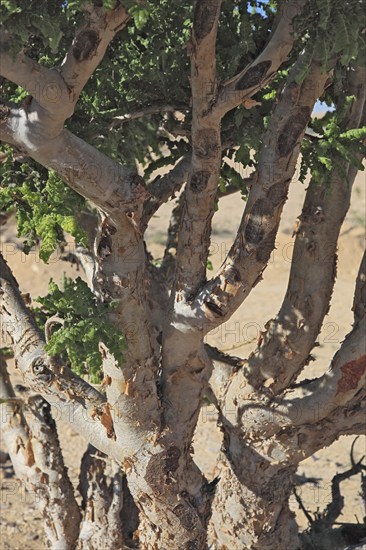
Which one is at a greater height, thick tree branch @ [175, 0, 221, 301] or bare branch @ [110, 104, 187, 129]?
bare branch @ [110, 104, 187, 129]

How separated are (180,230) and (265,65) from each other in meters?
1.14

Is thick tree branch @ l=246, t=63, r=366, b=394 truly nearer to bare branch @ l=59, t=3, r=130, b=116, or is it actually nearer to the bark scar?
the bark scar

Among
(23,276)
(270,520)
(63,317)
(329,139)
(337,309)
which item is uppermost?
(23,276)

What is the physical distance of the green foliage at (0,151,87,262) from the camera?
3848 millimetres

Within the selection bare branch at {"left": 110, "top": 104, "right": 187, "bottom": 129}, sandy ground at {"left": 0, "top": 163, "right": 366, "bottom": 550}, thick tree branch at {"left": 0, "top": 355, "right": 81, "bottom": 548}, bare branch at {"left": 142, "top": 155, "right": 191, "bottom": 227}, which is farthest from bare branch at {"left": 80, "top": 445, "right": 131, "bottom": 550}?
bare branch at {"left": 110, "top": 104, "right": 187, "bottom": 129}

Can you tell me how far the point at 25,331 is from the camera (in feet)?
15.5

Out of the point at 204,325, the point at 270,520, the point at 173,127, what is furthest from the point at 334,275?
the point at 270,520

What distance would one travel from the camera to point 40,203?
3.97m

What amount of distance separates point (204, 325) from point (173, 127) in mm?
1299

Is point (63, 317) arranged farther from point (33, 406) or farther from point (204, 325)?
point (33, 406)

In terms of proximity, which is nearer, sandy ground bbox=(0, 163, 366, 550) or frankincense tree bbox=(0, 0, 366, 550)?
frankincense tree bbox=(0, 0, 366, 550)

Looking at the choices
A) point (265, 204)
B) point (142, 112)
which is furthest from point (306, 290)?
point (142, 112)

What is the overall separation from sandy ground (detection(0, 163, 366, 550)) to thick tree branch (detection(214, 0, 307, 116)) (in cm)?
192

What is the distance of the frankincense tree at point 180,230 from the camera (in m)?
3.54
